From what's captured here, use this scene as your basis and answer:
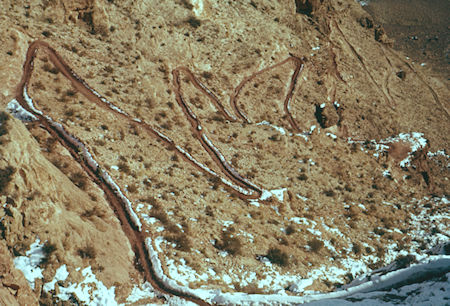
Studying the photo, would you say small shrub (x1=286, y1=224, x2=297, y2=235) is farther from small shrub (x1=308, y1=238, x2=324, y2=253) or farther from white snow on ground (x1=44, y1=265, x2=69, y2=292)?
white snow on ground (x1=44, y1=265, x2=69, y2=292)

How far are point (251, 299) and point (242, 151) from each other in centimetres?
1251

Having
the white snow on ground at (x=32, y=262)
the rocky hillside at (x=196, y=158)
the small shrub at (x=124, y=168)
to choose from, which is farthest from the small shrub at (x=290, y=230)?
the white snow on ground at (x=32, y=262)

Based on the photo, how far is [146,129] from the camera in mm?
19547

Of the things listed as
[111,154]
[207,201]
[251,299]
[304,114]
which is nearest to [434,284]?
[251,299]

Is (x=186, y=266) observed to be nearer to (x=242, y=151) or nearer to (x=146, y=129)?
(x=146, y=129)

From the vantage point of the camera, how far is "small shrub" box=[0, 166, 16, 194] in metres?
9.61

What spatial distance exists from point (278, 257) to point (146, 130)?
10.8 meters

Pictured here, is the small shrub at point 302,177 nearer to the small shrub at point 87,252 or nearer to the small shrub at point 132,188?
the small shrub at point 132,188

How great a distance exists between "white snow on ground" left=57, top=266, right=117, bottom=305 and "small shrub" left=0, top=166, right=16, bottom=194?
371cm

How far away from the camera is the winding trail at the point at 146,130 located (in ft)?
42.1

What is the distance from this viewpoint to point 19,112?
15711 millimetres

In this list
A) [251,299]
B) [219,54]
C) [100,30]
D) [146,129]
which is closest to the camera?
[251,299]

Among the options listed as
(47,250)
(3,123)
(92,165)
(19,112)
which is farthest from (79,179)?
(19,112)

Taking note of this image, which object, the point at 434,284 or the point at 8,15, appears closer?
the point at 434,284
